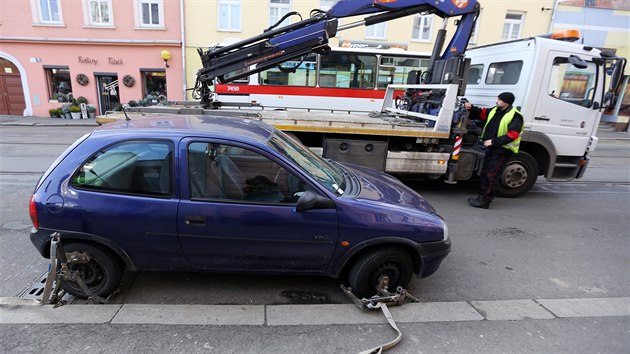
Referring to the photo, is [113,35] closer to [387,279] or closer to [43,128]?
[43,128]

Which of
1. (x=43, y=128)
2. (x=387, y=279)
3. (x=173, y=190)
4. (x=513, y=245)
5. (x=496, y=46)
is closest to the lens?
(x=173, y=190)

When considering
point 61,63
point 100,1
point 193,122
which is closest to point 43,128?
point 61,63

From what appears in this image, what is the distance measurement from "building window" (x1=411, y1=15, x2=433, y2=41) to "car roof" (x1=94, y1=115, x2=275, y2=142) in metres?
16.1

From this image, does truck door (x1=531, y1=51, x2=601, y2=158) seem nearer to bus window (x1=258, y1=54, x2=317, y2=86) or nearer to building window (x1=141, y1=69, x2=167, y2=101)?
bus window (x1=258, y1=54, x2=317, y2=86)

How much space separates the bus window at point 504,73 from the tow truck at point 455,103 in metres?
0.02

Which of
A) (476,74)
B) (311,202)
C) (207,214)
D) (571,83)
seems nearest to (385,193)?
(311,202)

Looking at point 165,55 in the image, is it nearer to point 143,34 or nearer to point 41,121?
point 143,34

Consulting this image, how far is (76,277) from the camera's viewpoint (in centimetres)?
281

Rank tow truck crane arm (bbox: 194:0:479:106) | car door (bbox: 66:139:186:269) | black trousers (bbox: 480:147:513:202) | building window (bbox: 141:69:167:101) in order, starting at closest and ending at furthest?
car door (bbox: 66:139:186:269), black trousers (bbox: 480:147:513:202), tow truck crane arm (bbox: 194:0:479:106), building window (bbox: 141:69:167:101)

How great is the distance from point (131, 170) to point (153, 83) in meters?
16.7

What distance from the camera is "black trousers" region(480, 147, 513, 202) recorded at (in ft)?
18.4

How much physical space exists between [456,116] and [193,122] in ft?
15.7

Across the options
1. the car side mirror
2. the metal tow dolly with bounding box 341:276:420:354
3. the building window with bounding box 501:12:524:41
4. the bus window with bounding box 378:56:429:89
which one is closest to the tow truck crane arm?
the bus window with bounding box 378:56:429:89

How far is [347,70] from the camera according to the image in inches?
393
